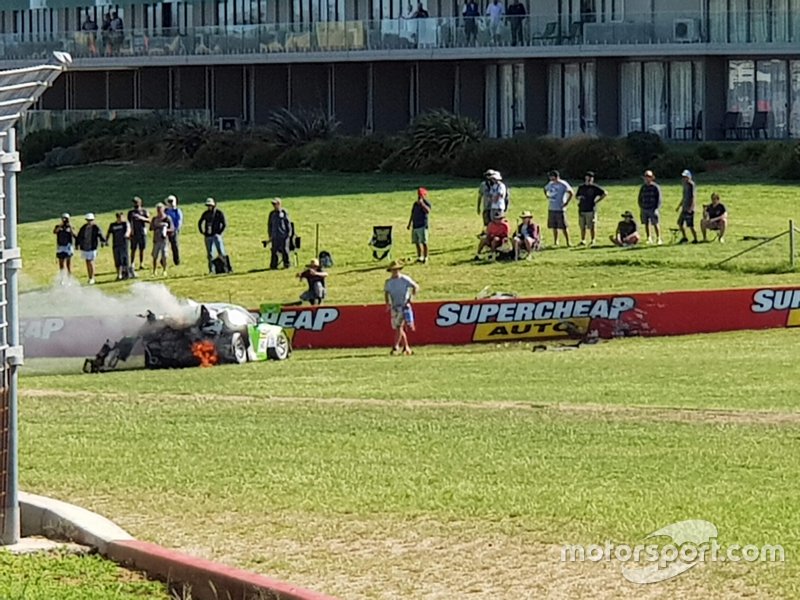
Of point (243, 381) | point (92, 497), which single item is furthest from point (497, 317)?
point (92, 497)

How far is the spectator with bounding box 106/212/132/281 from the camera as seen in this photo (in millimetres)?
38625

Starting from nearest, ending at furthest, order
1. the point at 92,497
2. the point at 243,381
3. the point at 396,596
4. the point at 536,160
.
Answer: the point at 396,596 → the point at 92,497 → the point at 243,381 → the point at 536,160

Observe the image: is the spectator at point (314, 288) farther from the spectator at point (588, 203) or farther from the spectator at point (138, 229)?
the spectator at point (588, 203)

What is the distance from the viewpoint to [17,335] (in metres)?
11.5

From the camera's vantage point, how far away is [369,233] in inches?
1747

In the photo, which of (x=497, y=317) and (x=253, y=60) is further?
(x=253, y=60)

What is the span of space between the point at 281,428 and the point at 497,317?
46.4 ft

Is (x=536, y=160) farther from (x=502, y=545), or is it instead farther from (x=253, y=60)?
(x=502, y=545)

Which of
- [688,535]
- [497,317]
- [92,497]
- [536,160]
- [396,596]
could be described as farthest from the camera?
[536,160]

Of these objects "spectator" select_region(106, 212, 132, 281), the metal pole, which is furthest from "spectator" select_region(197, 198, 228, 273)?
the metal pole

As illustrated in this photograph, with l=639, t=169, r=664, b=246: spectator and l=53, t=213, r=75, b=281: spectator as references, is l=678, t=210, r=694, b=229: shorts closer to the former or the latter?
l=639, t=169, r=664, b=246: spectator

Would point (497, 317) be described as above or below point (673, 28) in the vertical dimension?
below

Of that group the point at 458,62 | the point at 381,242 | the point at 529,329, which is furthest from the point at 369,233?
the point at 458,62
